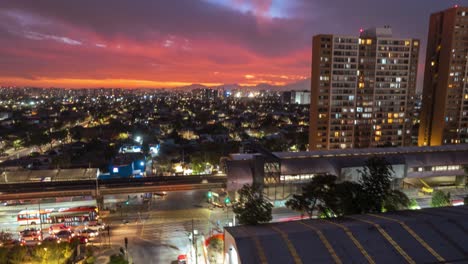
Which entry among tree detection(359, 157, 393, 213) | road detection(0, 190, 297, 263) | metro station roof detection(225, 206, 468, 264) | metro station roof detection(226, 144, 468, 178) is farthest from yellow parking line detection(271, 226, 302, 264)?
metro station roof detection(226, 144, 468, 178)

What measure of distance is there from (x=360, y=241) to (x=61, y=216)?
75.5 feet

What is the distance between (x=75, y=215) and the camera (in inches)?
1047

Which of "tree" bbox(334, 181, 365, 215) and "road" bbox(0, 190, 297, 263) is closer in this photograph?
"tree" bbox(334, 181, 365, 215)

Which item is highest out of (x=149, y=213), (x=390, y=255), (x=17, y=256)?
(x=390, y=255)

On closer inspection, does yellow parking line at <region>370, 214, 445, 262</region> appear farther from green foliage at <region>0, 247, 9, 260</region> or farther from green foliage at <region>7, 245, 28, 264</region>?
green foliage at <region>0, 247, 9, 260</region>

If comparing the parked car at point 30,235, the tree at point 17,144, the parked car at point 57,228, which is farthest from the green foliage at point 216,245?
the tree at point 17,144

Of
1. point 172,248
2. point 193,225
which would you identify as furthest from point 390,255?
point 193,225

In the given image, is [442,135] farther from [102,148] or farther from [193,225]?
[102,148]

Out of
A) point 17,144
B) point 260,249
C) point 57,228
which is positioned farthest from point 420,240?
point 17,144

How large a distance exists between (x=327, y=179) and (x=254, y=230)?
7.21 m

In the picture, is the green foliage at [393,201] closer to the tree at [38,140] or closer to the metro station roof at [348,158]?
the metro station roof at [348,158]

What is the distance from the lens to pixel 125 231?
26.6 metres

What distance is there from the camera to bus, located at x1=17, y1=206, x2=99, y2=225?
26188mm

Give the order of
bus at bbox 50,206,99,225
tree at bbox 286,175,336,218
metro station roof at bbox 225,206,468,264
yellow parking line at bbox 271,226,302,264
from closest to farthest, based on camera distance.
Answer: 1. yellow parking line at bbox 271,226,302,264
2. metro station roof at bbox 225,206,468,264
3. tree at bbox 286,175,336,218
4. bus at bbox 50,206,99,225
